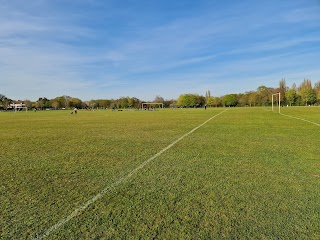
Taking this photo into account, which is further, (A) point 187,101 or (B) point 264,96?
(A) point 187,101

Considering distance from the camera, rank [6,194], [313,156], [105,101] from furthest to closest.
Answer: [105,101] < [313,156] < [6,194]

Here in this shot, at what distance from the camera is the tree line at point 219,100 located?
406ft

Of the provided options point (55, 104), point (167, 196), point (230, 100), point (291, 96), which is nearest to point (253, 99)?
point (230, 100)


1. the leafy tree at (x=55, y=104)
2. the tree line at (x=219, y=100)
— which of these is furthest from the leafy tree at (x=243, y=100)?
the leafy tree at (x=55, y=104)

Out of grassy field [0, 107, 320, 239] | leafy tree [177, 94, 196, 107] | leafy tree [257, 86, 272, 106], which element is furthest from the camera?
leafy tree [177, 94, 196, 107]

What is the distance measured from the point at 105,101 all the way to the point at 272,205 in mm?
165699

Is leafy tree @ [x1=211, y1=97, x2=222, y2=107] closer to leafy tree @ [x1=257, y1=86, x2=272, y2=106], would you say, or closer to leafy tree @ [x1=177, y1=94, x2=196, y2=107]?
leafy tree @ [x1=177, y1=94, x2=196, y2=107]

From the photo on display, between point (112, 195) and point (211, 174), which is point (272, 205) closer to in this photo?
point (211, 174)

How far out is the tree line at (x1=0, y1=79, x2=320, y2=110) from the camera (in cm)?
12381

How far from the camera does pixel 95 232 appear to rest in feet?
10.1

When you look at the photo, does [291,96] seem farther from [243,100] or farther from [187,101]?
[187,101]

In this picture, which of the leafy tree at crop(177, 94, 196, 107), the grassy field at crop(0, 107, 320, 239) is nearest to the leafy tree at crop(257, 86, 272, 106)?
the leafy tree at crop(177, 94, 196, 107)

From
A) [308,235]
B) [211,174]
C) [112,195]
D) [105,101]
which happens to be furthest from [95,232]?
[105,101]

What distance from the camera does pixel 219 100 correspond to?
15825 centimetres
